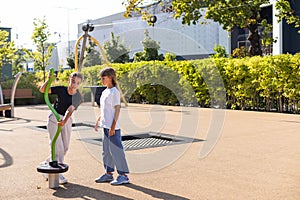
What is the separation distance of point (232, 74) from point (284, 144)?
7.87 metres

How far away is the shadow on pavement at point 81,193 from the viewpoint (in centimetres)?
462

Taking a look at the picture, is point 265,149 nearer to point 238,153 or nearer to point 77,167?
point 238,153

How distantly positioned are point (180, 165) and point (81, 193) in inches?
72.5

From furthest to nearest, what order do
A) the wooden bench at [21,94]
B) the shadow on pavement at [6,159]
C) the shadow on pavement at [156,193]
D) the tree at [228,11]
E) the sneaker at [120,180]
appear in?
the wooden bench at [21,94] < the tree at [228,11] < the shadow on pavement at [6,159] < the sneaker at [120,180] < the shadow on pavement at [156,193]

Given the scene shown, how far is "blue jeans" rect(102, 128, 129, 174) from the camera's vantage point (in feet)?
17.1

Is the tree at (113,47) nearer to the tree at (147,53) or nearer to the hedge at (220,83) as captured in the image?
the tree at (147,53)

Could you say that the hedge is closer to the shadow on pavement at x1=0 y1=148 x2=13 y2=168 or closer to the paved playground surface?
the paved playground surface

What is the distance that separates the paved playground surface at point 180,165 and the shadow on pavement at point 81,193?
0.01m

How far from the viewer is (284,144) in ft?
26.2

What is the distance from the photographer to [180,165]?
619 cm

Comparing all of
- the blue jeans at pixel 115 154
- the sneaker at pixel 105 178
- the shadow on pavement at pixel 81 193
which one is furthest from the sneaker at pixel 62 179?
the blue jeans at pixel 115 154

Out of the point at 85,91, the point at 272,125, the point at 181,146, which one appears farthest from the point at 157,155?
the point at 85,91

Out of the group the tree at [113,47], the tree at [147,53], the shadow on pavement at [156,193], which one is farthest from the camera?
the tree at [113,47]

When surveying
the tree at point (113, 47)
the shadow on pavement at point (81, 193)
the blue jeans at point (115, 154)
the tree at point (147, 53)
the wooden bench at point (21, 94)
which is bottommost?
the shadow on pavement at point (81, 193)
